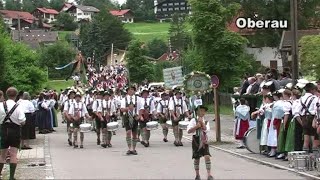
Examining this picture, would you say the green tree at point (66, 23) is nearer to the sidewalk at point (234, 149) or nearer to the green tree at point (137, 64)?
the green tree at point (137, 64)

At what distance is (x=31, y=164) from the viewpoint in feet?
60.4

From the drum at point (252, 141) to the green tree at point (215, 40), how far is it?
4.72 m

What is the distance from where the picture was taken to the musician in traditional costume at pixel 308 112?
16000mm

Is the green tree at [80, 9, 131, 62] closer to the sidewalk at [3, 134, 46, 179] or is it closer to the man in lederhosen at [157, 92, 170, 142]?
the man in lederhosen at [157, 92, 170, 142]

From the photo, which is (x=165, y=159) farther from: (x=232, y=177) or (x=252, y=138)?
(x=232, y=177)

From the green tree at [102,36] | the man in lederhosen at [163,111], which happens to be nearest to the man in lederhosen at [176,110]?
the man in lederhosen at [163,111]

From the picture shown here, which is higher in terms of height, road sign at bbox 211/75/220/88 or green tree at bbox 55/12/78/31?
green tree at bbox 55/12/78/31

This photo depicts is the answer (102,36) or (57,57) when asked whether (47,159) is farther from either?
(102,36)

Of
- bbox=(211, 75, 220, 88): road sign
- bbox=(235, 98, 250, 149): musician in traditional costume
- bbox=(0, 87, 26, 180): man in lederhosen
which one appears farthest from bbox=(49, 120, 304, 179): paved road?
bbox=(211, 75, 220, 88): road sign

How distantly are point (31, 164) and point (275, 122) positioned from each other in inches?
271

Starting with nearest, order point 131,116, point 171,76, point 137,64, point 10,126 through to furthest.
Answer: point 10,126 → point 131,116 → point 171,76 → point 137,64

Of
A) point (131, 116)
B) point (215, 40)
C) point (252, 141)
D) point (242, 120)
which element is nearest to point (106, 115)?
point (131, 116)

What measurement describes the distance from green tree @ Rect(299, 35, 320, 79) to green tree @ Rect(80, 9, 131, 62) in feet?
296

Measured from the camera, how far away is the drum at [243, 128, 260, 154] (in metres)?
20.5
